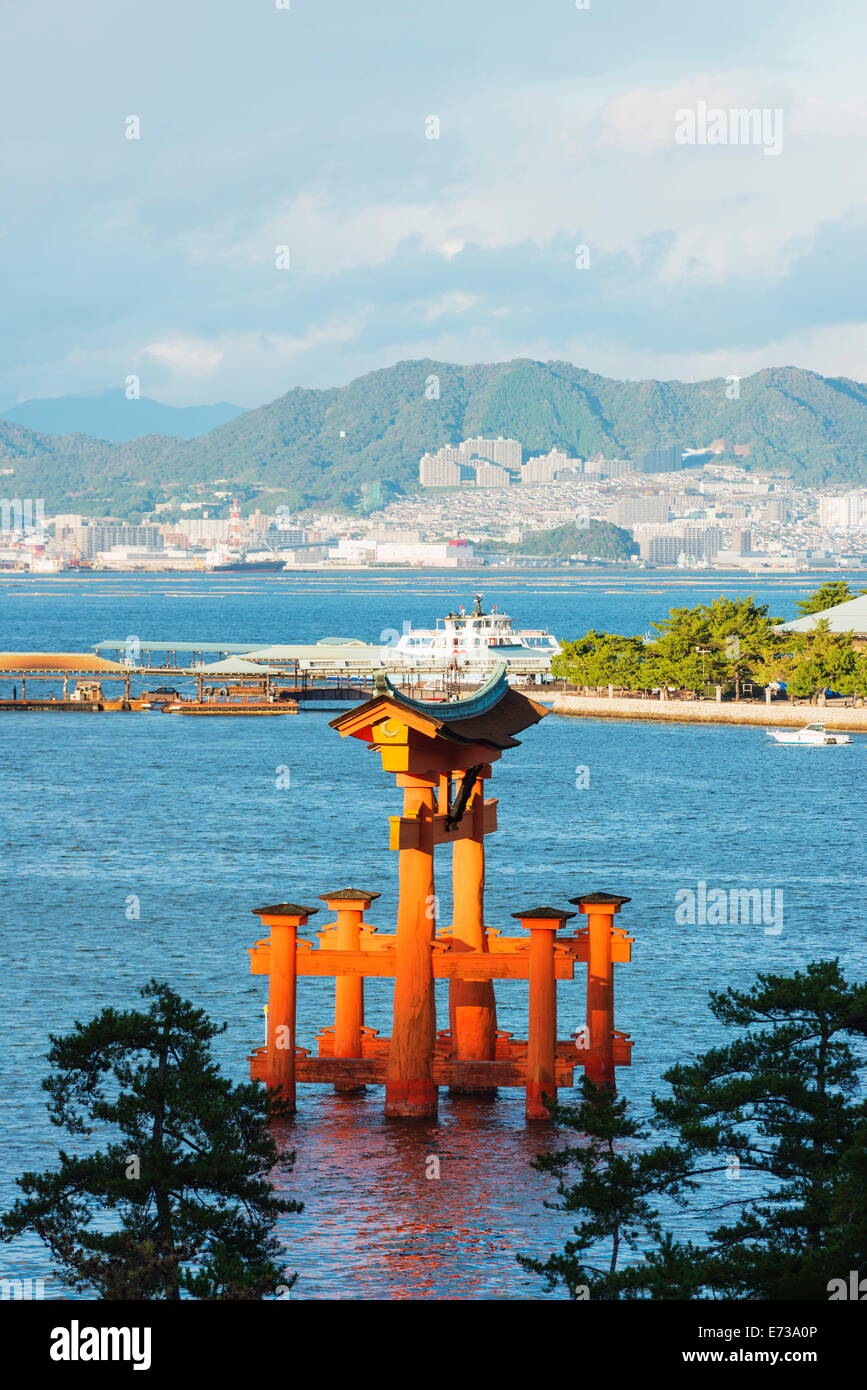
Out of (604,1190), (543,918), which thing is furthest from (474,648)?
(604,1190)

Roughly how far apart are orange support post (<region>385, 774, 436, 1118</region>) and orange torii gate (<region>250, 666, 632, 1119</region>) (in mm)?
20

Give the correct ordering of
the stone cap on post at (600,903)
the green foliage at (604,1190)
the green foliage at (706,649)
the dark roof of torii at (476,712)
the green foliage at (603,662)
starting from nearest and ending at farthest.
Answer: the green foliage at (604,1190), the dark roof of torii at (476,712), the stone cap on post at (600,903), the green foliage at (706,649), the green foliage at (603,662)

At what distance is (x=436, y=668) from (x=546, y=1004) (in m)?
117

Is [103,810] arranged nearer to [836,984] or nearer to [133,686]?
[836,984]

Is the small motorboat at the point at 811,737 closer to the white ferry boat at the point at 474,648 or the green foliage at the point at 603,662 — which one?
the green foliage at the point at 603,662

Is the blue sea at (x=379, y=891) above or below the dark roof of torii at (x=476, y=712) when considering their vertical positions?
below

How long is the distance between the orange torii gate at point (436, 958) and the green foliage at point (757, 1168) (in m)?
4.53

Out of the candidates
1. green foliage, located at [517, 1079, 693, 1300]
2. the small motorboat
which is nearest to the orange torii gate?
green foliage, located at [517, 1079, 693, 1300]

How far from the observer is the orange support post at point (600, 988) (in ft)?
89.6

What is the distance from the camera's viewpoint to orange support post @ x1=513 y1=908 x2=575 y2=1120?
2545 centimetres

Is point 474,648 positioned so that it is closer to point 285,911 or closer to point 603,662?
point 603,662

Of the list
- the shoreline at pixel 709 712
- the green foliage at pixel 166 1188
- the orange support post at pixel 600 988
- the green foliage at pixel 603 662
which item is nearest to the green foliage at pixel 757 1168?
the green foliage at pixel 166 1188

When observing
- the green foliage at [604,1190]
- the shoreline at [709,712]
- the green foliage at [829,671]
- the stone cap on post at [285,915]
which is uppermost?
the green foliage at [829,671]

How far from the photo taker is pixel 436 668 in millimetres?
142125
